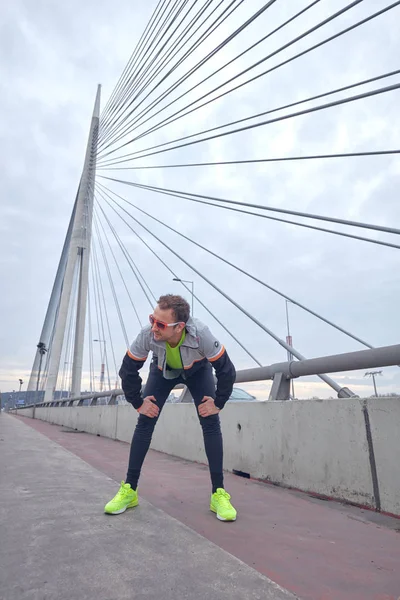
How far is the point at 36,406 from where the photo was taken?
27250 millimetres

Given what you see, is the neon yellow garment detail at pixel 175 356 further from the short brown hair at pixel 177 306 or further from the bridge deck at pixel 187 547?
the bridge deck at pixel 187 547

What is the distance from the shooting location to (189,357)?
2762 mm

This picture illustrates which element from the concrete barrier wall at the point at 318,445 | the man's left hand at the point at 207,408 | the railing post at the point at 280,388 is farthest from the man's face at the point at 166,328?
the railing post at the point at 280,388

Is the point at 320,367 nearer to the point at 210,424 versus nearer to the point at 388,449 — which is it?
the point at 388,449

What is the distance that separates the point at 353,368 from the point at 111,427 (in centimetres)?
651

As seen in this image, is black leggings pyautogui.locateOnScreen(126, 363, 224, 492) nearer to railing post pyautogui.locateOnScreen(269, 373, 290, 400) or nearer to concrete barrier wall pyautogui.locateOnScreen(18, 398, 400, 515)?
concrete barrier wall pyautogui.locateOnScreen(18, 398, 400, 515)

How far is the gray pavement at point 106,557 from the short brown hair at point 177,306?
3.85 ft

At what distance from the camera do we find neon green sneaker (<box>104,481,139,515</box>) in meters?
2.43

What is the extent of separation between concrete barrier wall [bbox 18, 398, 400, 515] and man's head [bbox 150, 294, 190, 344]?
134cm

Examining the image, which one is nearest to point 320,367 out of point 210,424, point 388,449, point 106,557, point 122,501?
point 388,449

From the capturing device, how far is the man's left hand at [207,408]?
2771 millimetres

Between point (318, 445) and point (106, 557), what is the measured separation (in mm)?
1896

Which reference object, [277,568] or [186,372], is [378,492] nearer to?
[277,568]

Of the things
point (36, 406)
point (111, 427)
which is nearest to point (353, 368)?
point (111, 427)
